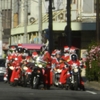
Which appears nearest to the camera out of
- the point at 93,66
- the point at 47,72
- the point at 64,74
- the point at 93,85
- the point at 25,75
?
the point at 64,74

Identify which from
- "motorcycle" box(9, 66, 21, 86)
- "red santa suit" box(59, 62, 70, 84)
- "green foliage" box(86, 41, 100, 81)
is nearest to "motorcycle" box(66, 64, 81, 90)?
"red santa suit" box(59, 62, 70, 84)

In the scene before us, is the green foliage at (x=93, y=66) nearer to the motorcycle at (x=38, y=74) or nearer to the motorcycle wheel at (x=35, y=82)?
the motorcycle at (x=38, y=74)

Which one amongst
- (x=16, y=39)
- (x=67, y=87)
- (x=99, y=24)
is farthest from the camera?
(x=16, y=39)

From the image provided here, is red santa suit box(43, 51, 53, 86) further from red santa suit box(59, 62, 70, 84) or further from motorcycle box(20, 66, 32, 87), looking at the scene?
motorcycle box(20, 66, 32, 87)

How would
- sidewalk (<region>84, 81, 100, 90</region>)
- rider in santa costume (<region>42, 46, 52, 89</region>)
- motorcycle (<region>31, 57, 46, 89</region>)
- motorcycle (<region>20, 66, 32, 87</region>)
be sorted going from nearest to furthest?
motorcycle (<region>31, 57, 46, 89</region>) → rider in santa costume (<region>42, 46, 52, 89</region>) → motorcycle (<region>20, 66, 32, 87</region>) → sidewalk (<region>84, 81, 100, 90</region>)

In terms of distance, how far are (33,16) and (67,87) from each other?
43133 mm

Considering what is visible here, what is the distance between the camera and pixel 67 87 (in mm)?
27984

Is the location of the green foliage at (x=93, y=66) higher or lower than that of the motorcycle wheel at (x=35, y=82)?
higher

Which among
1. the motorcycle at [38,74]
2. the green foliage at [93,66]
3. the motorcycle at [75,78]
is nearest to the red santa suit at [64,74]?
the motorcycle at [75,78]

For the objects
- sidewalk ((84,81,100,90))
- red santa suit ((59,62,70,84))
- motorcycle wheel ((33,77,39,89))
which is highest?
red santa suit ((59,62,70,84))

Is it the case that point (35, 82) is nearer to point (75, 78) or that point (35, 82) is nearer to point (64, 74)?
point (64, 74)

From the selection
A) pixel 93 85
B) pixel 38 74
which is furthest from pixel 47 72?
pixel 93 85

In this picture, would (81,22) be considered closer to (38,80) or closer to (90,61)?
(90,61)

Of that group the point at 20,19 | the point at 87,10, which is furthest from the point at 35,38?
the point at 20,19
